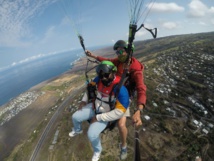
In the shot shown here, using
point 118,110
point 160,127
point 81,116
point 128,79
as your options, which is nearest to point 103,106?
point 118,110

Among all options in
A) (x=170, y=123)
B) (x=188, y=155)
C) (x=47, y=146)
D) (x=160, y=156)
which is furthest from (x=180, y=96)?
(x=47, y=146)

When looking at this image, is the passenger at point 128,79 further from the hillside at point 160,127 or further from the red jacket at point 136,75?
the hillside at point 160,127

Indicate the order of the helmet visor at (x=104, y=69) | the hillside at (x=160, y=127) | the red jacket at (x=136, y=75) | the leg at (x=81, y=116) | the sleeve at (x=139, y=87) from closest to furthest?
the helmet visor at (x=104, y=69) → the sleeve at (x=139, y=87) → the leg at (x=81, y=116) → the red jacket at (x=136, y=75) → the hillside at (x=160, y=127)

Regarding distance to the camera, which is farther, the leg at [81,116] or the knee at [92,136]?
the leg at [81,116]

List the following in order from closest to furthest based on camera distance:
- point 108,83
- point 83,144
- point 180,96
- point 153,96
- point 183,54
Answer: point 108,83
point 83,144
point 153,96
point 180,96
point 183,54

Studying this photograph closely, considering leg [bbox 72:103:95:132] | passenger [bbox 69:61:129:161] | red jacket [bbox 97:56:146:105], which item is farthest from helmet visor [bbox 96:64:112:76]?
leg [bbox 72:103:95:132]

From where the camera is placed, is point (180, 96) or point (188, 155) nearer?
point (188, 155)

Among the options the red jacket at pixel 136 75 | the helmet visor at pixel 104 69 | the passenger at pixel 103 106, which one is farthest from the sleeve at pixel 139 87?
the helmet visor at pixel 104 69

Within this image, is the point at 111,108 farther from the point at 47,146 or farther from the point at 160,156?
the point at 47,146
